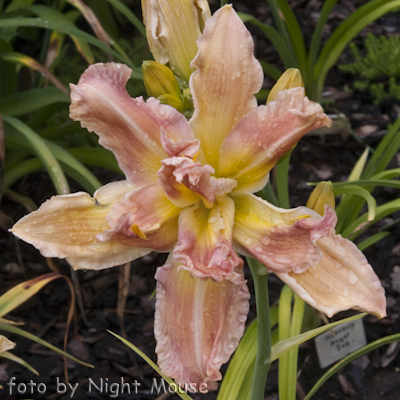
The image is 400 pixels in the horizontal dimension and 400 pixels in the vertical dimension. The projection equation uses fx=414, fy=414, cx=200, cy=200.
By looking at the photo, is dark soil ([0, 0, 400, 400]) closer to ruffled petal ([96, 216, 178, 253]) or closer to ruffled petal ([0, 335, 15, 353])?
ruffled petal ([0, 335, 15, 353])

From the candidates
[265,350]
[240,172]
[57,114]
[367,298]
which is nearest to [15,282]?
[57,114]

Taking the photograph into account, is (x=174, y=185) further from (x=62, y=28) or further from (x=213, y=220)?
(x=62, y=28)

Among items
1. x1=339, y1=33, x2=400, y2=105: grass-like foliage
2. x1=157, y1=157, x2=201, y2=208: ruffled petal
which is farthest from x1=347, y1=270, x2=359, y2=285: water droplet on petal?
x1=339, y1=33, x2=400, y2=105: grass-like foliage

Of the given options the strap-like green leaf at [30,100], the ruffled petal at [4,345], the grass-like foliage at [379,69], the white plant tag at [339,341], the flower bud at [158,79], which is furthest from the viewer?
the grass-like foliage at [379,69]

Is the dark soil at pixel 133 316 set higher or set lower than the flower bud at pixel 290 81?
lower

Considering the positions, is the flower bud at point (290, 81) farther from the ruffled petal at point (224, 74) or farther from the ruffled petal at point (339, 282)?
the ruffled petal at point (339, 282)

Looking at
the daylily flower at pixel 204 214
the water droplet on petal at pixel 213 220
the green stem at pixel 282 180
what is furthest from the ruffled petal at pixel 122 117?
the green stem at pixel 282 180

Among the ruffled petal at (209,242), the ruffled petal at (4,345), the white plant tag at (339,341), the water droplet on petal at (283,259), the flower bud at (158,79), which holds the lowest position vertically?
the white plant tag at (339,341)

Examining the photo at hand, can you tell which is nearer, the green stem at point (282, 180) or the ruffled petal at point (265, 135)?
the ruffled petal at point (265, 135)

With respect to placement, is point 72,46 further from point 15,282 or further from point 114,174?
point 15,282
